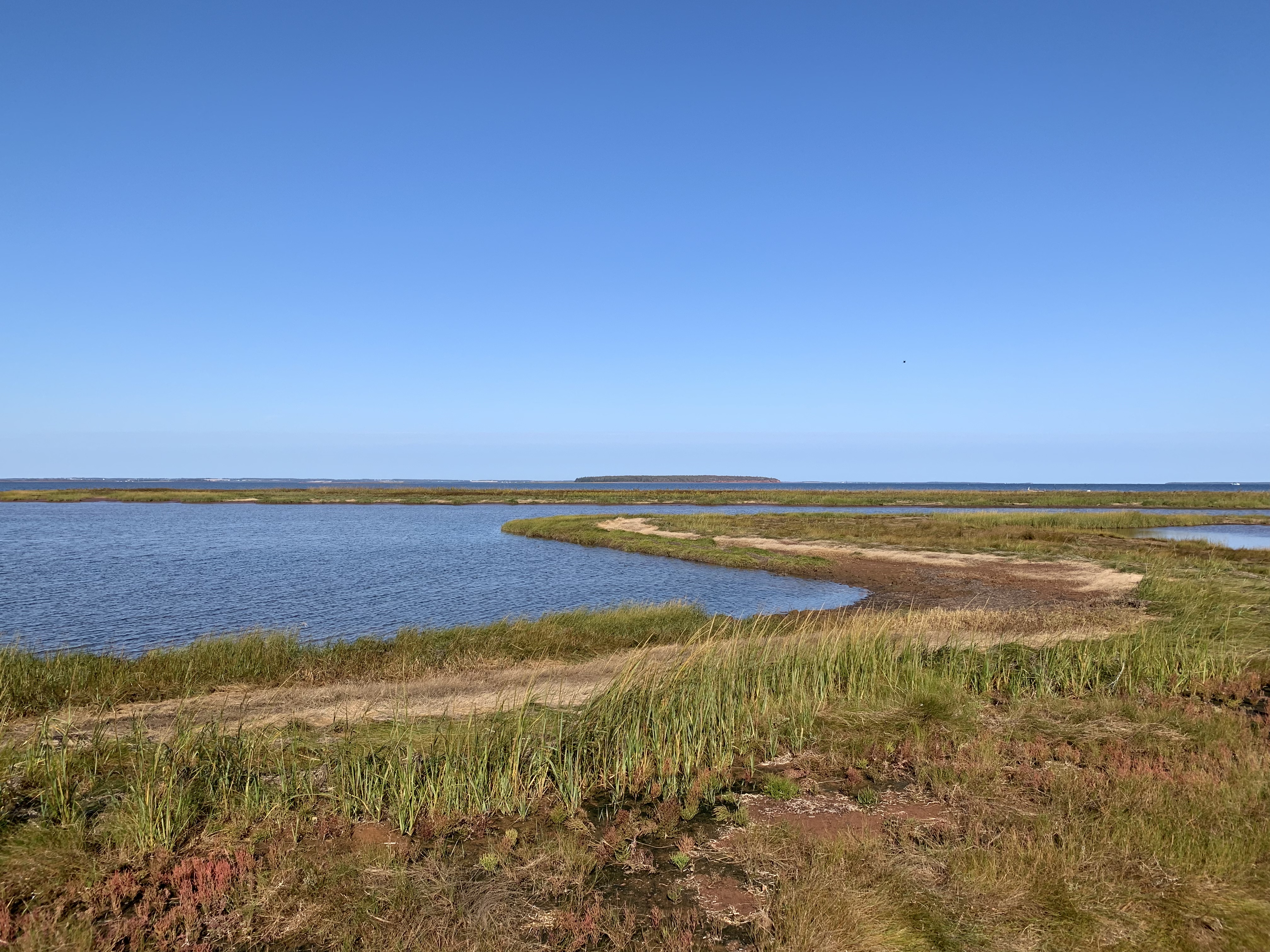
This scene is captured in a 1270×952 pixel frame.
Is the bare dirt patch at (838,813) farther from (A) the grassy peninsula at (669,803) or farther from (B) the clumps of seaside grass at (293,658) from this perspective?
(B) the clumps of seaside grass at (293,658)

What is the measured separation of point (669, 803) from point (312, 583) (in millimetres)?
27543

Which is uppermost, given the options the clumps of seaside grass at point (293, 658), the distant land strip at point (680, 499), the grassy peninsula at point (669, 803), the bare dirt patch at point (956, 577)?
the distant land strip at point (680, 499)

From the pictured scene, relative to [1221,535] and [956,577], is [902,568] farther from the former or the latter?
[1221,535]

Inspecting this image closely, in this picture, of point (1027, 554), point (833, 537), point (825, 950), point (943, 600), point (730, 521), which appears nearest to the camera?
point (825, 950)

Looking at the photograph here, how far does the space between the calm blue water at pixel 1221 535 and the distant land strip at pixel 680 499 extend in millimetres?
26328

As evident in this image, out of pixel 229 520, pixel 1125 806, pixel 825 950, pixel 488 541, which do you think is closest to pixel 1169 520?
pixel 488 541

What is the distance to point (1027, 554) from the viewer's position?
132 feet

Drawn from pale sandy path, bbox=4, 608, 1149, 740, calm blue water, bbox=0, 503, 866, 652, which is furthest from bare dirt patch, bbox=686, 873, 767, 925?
calm blue water, bbox=0, 503, 866, 652

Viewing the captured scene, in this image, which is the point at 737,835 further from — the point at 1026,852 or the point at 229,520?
the point at 229,520

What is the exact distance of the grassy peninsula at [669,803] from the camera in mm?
6207

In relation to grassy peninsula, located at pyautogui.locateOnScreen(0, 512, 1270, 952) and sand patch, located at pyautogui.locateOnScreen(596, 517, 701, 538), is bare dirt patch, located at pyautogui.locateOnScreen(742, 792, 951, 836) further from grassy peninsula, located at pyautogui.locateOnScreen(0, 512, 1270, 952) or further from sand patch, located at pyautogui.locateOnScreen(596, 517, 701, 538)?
sand patch, located at pyautogui.locateOnScreen(596, 517, 701, 538)

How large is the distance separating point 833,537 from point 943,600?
859 inches

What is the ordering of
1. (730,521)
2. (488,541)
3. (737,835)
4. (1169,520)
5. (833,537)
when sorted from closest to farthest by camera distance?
(737,835)
(833,537)
(488,541)
(730,521)
(1169,520)

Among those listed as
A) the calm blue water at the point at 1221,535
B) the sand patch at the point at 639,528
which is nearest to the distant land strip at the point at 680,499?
the calm blue water at the point at 1221,535
